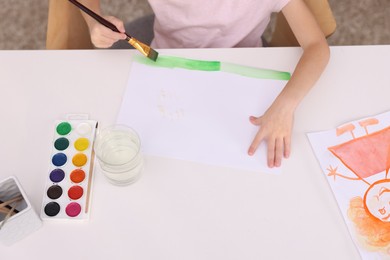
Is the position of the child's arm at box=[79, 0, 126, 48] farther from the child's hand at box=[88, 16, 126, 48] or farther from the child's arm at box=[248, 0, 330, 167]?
the child's arm at box=[248, 0, 330, 167]

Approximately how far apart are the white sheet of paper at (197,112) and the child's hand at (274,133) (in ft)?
0.04

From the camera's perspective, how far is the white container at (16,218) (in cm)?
59

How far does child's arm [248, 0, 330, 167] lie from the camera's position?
0.72 meters

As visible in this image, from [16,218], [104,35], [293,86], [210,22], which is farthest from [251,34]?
[16,218]

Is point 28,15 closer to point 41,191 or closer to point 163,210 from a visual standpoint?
point 41,191

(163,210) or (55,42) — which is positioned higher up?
(55,42)

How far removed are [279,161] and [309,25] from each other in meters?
0.29

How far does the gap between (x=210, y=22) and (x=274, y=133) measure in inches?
12.2

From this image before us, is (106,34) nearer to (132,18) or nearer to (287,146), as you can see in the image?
(287,146)

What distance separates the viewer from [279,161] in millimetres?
708

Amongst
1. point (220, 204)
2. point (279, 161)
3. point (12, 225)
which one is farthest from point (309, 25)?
point (12, 225)

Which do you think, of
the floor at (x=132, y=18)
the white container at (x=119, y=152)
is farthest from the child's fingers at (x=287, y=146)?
the floor at (x=132, y=18)

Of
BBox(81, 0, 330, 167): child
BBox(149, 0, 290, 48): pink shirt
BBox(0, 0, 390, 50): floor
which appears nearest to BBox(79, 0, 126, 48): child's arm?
BBox(81, 0, 330, 167): child

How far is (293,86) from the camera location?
2.47 ft
